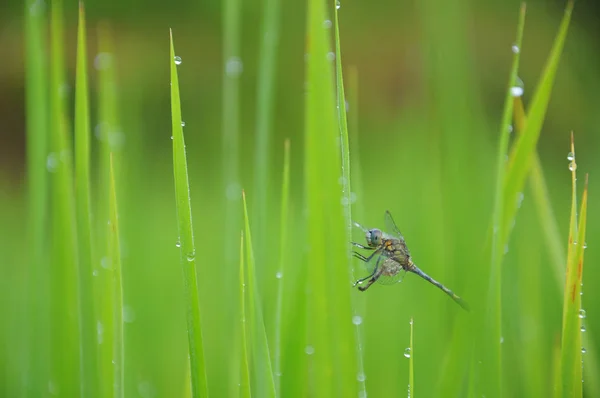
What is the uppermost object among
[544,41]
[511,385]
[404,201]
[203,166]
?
[544,41]

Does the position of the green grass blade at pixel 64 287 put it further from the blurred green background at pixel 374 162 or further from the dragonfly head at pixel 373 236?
the dragonfly head at pixel 373 236

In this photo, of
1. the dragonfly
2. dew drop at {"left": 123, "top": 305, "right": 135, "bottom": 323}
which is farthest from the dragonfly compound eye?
dew drop at {"left": 123, "top": 305, "right": 135, "bottom": 323}

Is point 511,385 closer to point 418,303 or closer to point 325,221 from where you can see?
point 418,303

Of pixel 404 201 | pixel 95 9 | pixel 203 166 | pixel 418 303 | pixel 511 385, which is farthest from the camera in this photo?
pixel 95 9

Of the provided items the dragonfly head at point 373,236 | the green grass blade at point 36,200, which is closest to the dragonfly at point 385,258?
the dragonfly head at point 373,236

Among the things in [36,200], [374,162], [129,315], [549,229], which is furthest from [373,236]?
[374,162]

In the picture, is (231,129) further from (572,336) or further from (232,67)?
(572,336)

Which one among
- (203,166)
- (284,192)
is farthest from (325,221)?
(203,166)
